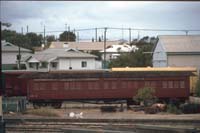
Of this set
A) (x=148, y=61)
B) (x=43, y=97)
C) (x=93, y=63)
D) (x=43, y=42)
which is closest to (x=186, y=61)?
(x=148, y=61)

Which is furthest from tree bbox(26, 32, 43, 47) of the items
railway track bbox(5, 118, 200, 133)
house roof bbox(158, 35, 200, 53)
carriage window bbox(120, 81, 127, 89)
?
railway track bbox(5, 118, 200, 133)

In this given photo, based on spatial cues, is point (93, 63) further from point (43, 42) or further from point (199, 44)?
point (43, 42)

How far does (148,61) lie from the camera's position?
2576 inches

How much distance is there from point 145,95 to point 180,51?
21.1 metres

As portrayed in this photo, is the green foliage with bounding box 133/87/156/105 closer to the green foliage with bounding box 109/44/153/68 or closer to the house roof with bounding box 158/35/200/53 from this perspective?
the house roof with bounding box 158/35/200/53

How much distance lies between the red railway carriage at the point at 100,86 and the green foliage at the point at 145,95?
2.13 metres

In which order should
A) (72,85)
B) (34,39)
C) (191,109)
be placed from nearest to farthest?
(191,109) < (72,85) < (34,39)

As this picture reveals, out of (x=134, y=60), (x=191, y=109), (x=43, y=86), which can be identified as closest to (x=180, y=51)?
(x=134, y=60)

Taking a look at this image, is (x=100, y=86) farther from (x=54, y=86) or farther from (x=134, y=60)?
(x=134, y=60)

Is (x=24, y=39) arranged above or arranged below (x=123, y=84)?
above

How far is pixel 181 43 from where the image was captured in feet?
176

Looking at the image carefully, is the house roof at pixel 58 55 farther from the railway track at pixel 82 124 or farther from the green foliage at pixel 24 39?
the railway track at pixel 82 124

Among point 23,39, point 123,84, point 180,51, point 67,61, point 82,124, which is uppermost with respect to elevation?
point 23,39

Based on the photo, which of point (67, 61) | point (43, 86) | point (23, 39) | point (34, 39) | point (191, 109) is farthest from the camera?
point (34, 39)
